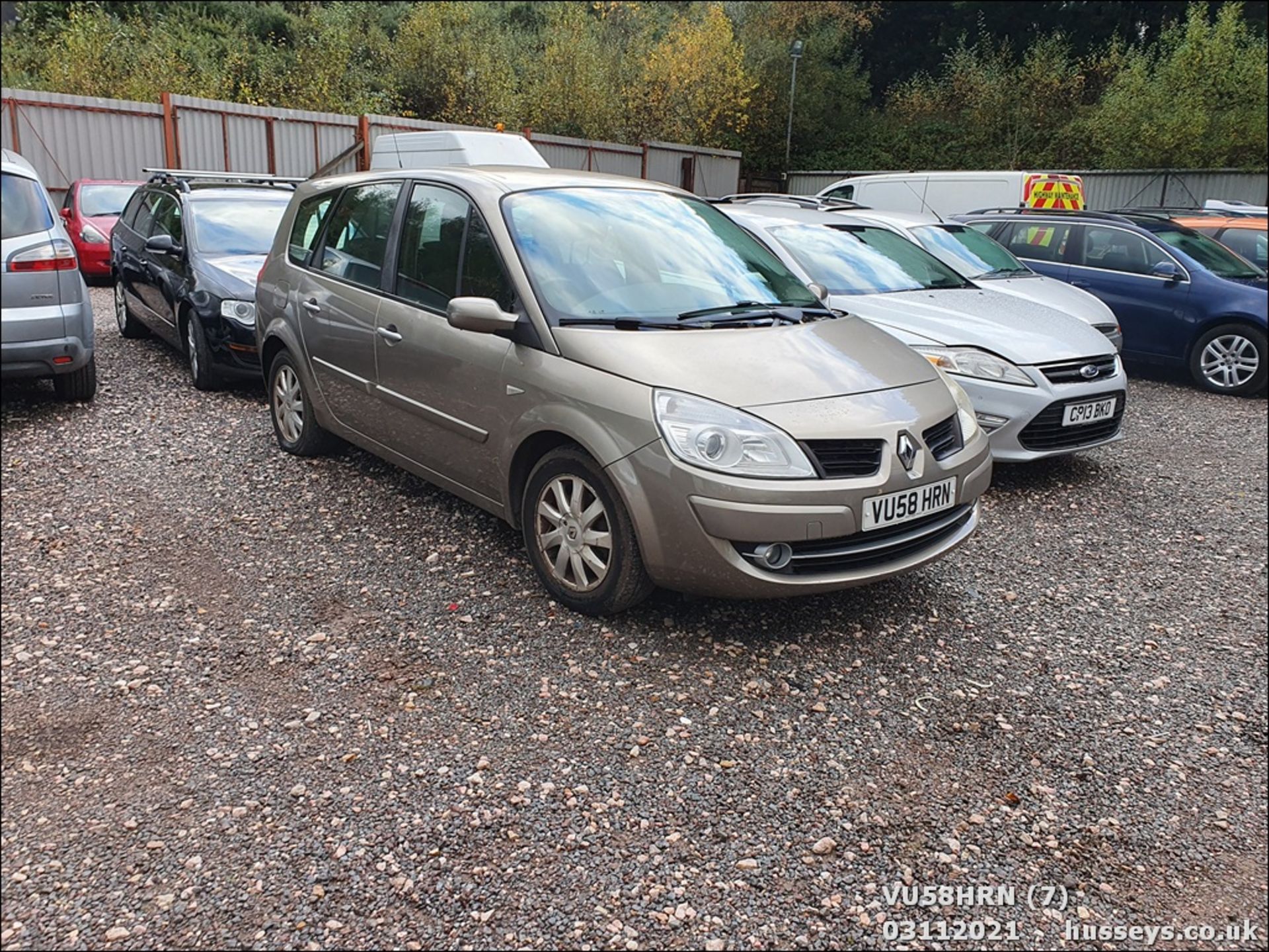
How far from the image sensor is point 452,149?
9781 mm

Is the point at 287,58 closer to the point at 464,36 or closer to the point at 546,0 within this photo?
the point at 464,36

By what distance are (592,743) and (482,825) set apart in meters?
0.51

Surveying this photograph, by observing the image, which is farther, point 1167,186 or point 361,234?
point 1167,186

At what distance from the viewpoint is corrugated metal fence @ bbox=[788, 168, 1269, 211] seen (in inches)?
828

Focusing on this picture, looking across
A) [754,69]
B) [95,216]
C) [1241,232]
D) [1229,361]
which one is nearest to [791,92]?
[754,69]

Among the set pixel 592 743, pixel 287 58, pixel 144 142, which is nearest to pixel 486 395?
pixel 592 743

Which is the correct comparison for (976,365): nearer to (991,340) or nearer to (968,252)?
(991,340)

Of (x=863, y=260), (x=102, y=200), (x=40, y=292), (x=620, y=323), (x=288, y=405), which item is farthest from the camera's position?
(x=102, y=200)

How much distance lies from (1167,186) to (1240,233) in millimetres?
12901

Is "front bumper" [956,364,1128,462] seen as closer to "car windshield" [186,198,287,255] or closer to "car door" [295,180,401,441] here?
"car door" [295,180,401,441]

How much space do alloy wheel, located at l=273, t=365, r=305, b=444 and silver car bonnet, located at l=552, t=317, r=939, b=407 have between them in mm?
2302

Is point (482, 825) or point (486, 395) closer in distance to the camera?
point (482, 825)

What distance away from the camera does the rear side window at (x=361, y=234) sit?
4762mm

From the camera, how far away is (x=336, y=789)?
8.91 ft
